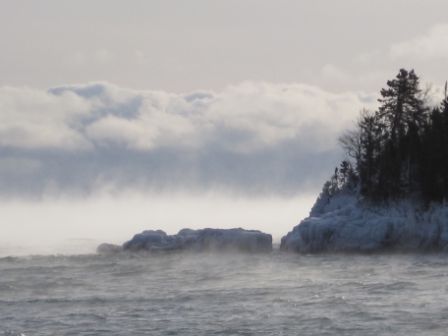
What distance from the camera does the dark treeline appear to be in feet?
312

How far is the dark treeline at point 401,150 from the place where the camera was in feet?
312

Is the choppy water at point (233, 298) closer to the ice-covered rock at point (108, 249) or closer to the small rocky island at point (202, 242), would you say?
the small rocky island at point (202, 242)

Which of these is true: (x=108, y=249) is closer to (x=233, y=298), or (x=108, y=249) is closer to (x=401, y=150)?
(x=401, y=150)

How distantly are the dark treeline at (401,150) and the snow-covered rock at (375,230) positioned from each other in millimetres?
2536

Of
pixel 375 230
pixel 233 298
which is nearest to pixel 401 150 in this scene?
pixel 375 230

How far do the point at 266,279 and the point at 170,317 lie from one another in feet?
59.6

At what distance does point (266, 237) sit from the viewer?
324 feet

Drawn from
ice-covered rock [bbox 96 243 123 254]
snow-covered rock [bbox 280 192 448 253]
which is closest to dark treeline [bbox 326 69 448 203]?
snow-covered rock [bbox 280 192 448 253]

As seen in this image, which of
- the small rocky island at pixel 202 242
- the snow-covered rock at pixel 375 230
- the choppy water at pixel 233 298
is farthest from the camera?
the small rocky island at pixel 202 242

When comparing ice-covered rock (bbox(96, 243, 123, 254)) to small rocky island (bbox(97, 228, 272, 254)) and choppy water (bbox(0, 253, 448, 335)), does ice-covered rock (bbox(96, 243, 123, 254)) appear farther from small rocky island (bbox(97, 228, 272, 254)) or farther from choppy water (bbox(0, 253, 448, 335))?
choppy water (bbox(0, 253, 448, 335))

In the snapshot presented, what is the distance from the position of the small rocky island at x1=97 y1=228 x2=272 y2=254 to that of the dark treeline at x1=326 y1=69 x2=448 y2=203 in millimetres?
10436

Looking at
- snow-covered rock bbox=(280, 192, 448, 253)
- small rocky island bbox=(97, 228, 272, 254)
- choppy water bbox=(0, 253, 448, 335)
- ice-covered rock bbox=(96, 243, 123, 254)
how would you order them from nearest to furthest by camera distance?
choppy water bbox=(0, 253, 448, 335)
snow-covered rock bbox=(280, 192, 448, 253)
small rocky island bbox=(97, 228, 272, 254)
ice-covered rock bbox=(96, 243, 123, 254)

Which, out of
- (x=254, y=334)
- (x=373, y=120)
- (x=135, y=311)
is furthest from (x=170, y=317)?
(x=373, y=120)

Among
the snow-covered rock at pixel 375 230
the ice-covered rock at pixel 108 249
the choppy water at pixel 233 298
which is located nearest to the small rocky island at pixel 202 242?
the ice-covered rock at pixel 108 249
